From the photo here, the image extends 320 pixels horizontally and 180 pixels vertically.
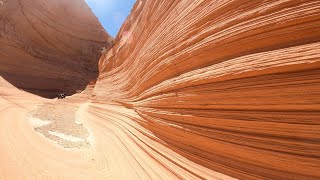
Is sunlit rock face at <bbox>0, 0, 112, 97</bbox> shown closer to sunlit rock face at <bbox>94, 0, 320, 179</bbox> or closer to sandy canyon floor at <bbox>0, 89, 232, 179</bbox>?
sandy canyon floor at <bbox>0, 89, 232, 179</bbox>

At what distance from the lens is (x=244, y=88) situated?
3.83 m

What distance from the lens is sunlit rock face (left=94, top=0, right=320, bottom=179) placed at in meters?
3.10

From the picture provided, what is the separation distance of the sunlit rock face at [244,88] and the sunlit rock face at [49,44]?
721 inches

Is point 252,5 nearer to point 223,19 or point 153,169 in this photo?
point 223,19

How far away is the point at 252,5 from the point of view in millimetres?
3908

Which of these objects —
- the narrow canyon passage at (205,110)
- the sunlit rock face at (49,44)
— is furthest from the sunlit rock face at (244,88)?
the sunlit rock face at (49,44)

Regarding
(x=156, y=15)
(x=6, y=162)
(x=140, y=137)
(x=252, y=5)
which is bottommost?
(x=6, y=162)

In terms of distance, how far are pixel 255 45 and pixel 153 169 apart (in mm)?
3008

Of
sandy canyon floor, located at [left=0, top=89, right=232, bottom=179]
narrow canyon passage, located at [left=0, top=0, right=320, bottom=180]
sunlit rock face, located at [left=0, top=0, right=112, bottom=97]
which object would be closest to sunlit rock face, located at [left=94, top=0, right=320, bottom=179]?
narrow canyon passage, located at [left=0, top=0, right=320, bottom=180]

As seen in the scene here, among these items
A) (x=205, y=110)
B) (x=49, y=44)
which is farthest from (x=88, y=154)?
(x=49, y=44)

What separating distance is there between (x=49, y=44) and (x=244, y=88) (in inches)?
974

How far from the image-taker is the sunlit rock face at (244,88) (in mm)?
3104

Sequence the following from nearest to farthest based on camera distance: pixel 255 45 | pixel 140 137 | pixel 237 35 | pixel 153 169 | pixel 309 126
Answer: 1. pixel 309 126
2. pixel 255 45
3. pixel 237 35
4. pixel 153 169
5. pixel 140 137

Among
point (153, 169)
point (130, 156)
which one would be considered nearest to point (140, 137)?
point (130, 156)
